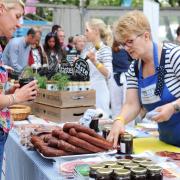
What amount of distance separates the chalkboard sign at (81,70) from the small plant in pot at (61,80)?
0.33 ft

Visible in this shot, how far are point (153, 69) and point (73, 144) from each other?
2.22ft

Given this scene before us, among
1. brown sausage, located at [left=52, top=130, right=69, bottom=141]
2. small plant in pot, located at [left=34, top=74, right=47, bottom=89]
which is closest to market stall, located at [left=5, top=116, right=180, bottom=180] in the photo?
brown sausage, located at [left=52, top=130, right=69, bottom=141]

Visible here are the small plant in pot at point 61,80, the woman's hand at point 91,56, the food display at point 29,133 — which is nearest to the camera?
the food display at point 29,133

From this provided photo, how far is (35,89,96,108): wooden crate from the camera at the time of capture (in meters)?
3.02

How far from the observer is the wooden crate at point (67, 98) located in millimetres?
3018

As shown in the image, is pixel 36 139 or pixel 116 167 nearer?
pixel 116 167

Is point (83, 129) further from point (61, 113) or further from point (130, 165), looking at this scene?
point (61, 113)

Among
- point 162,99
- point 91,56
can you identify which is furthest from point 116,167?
point 91,56

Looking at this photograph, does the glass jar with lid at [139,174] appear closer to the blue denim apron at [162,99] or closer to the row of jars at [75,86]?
the blue denim apron at [162,99]

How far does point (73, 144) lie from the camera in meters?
1.96

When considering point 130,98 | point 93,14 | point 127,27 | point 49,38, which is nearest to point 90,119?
point 130,98

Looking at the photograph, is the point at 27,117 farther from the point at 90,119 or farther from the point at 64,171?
the point at 64,171

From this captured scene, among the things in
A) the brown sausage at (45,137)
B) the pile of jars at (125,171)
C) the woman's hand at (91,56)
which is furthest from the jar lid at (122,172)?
the woman's hand at (91,56)

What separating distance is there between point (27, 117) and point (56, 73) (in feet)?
1.54
